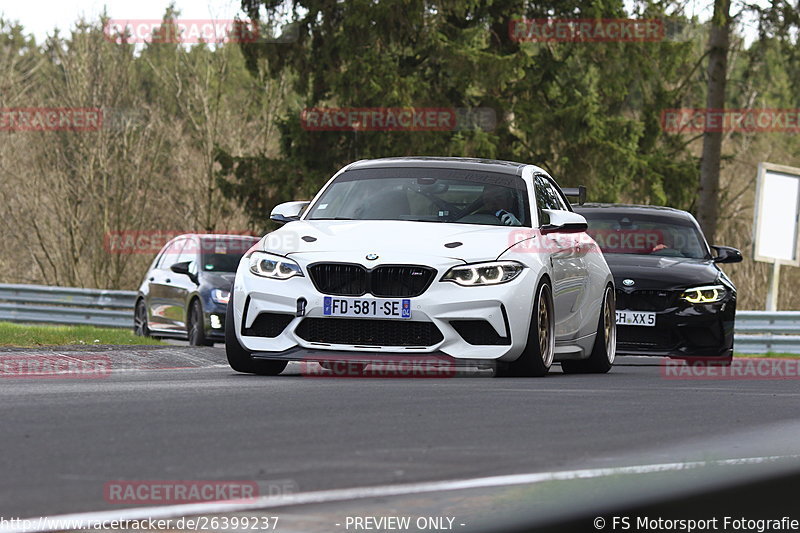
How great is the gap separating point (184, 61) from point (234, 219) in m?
4.96

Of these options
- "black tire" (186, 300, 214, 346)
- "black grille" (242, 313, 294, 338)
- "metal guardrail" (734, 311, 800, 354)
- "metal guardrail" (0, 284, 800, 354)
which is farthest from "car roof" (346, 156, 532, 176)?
"metal guardrail" (0, 284, 800, 354)

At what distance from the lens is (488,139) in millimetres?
30766

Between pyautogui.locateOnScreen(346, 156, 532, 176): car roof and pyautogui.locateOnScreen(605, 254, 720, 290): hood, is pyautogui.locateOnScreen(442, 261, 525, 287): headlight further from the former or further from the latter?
pyautogui.locateOnScreen(605, 254, 720, 290): hood

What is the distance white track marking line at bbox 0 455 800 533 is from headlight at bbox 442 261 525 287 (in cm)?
404

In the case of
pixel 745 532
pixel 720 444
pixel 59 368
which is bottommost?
pixel 59 368

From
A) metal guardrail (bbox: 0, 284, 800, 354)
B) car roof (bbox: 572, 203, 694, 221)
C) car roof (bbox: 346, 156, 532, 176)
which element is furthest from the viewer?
metal guardrail (bbox: 0, 284, 800, 354)

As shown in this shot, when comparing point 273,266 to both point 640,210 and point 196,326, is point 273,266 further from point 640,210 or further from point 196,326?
point 196,326

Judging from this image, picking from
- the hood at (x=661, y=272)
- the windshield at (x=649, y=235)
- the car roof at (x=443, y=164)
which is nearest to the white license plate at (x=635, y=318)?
the hood at (x=661, y=272)

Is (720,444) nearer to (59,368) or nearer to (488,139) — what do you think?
(59,368)

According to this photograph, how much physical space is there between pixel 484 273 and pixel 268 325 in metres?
1.52

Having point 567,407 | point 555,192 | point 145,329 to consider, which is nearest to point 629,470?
point 567,407

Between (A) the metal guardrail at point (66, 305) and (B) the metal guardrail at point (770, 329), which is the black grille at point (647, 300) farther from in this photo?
(A) the metal guardrail at point (66, 305)

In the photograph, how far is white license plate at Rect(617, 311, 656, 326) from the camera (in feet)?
47.1

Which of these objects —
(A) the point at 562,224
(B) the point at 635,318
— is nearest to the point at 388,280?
(A) the point at 562,224
